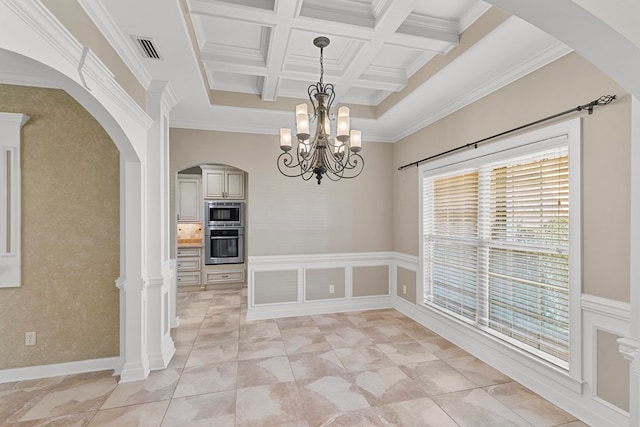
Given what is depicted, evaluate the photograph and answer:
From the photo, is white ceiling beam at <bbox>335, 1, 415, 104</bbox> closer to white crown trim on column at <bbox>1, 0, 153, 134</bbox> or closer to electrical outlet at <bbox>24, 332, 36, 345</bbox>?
white crown trim on column at <bbox>1, 0, 153, 134</bbox>

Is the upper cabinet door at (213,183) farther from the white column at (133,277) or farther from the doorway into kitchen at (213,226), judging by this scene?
the white column at (133,277)

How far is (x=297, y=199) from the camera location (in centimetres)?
459

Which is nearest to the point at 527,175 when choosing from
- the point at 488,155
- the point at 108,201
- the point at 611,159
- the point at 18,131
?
the point at 488,155

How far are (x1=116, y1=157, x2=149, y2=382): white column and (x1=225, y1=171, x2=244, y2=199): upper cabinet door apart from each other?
3412 mm

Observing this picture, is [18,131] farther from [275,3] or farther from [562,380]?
Answer: [562,380]

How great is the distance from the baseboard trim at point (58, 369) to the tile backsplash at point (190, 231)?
12.5 feet

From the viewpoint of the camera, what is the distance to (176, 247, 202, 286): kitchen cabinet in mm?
6086

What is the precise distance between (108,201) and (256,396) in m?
2.24

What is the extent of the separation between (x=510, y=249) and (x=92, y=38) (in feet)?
11.8

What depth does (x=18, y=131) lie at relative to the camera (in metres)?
2.68

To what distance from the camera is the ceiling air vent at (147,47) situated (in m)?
2.25

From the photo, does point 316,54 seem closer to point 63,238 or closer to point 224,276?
point 63,238

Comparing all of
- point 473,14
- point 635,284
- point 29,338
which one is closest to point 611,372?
point 635,284

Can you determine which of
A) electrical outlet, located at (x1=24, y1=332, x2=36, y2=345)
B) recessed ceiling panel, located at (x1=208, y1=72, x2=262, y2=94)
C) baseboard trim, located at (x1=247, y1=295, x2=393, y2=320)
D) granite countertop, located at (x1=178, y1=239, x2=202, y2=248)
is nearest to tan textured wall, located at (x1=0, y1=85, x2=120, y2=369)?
electrical outlet, located at (x1=24, y1=332, x2=36, y2=345)
